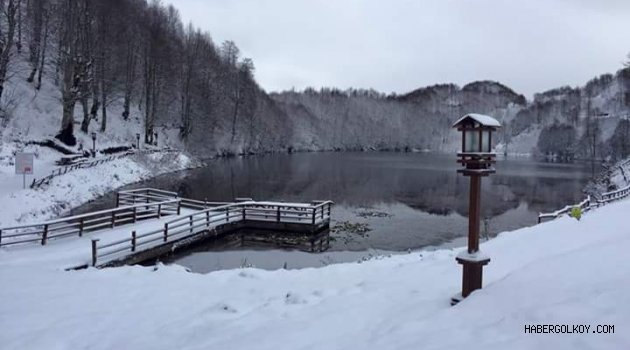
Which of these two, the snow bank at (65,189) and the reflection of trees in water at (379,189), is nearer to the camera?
the snow bank at (65,189)

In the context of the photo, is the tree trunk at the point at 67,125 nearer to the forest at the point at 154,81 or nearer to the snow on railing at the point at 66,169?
the forest at the point at 154,81

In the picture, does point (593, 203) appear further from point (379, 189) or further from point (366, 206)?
point (379, 189)

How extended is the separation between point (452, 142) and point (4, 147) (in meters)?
183

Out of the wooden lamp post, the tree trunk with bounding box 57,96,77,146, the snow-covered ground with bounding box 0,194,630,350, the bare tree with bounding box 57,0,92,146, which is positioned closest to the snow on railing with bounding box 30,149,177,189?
the tree trunk with bounding box 57,96,77,146

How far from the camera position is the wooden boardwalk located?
14.5 metres

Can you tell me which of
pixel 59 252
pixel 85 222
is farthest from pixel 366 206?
pixel 59 252

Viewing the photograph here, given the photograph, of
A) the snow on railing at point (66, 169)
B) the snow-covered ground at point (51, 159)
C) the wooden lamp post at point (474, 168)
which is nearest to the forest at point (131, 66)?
the snow-covered ground at point (51, 159)

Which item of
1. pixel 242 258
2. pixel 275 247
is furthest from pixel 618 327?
pixel 275 247

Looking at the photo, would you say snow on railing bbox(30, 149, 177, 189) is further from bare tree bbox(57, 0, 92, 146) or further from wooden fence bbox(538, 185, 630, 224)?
wooden fence bbox(538, 185, 630, 224)

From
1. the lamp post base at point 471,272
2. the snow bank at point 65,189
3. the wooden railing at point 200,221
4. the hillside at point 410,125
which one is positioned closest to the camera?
the lamp post base at point 471,272

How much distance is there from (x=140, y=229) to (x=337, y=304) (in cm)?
1242

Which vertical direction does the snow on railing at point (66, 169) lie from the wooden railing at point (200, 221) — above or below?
above

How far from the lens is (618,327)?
4.77 m

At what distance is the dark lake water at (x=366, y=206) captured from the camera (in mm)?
18656
